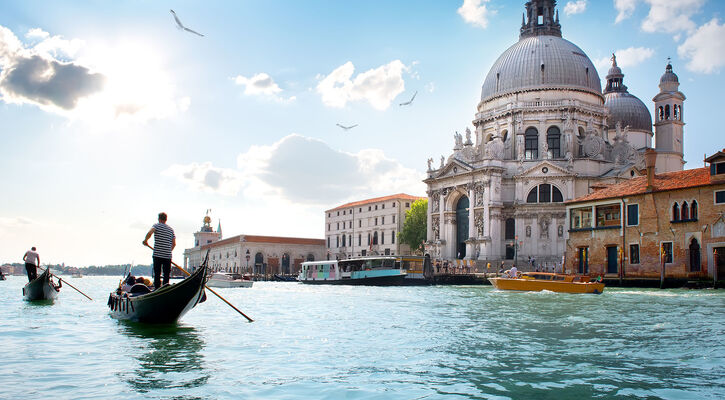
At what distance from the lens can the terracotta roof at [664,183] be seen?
2713 centimetres

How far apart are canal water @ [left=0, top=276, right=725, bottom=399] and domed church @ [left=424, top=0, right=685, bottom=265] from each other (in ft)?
98.1

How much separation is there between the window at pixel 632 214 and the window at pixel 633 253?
99 cm

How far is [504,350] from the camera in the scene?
8984 mm

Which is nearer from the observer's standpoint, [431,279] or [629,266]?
[629,266]

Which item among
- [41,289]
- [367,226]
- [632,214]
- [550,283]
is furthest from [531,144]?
[41,289]

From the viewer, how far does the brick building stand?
26000 millimetres

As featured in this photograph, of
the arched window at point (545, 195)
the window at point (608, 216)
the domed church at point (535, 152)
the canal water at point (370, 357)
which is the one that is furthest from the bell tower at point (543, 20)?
the canal water at point (370, 357)

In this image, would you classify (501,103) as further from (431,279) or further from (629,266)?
(629,266)

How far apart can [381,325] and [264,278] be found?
155 ft

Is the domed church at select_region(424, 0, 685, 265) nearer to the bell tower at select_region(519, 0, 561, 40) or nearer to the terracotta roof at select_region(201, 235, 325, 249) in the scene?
the bell tower at select_region(519, 0, 561, 40)

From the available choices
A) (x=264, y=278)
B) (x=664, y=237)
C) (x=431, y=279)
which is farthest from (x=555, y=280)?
(x=264, y=278)

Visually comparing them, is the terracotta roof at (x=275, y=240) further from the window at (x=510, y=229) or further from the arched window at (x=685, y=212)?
the arched window at (x=685, y=212)

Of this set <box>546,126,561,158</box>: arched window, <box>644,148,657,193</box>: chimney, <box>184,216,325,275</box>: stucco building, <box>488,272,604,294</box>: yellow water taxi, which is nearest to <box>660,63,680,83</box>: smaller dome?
<box>546,126,561,158</box>: arched window

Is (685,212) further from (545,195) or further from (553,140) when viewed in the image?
(553,140)
